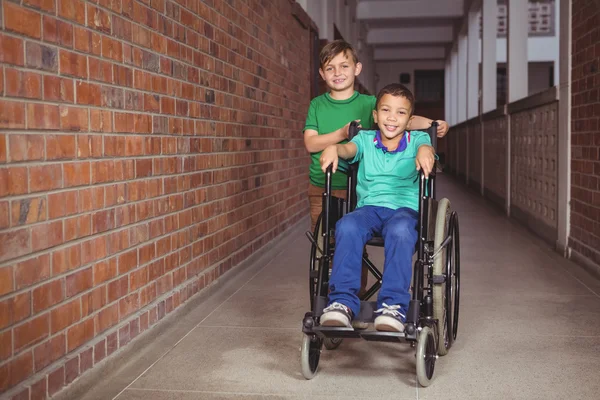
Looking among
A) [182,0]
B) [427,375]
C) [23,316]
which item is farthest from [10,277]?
[182,0]

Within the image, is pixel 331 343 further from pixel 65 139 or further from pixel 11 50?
pixel 11 50

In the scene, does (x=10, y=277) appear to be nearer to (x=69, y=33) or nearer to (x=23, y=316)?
(x=23, y=316)

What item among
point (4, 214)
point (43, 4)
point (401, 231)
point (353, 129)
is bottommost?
point (401, 231)

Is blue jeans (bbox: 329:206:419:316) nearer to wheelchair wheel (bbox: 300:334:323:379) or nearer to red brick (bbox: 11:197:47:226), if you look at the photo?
wheelchair wheel (bbox: 300:334:323:379)

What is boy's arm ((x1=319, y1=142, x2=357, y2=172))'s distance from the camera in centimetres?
243

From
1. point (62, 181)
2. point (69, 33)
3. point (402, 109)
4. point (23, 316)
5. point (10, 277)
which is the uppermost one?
point (69, 33)

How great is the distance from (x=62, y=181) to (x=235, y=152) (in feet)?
7.10

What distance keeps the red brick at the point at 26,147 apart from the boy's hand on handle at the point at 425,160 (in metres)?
1.19

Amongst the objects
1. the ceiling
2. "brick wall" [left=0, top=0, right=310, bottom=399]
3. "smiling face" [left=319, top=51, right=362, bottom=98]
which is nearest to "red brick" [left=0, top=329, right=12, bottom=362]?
"brick wall" [left=0, top=0, right=310, bottom=399]

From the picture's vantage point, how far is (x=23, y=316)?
1931 millimetres

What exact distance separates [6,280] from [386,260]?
46.5 inches

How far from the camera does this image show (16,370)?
1895 millimetres

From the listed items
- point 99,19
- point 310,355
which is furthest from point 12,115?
point 310,355

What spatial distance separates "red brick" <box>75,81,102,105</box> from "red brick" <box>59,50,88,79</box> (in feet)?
0.11
